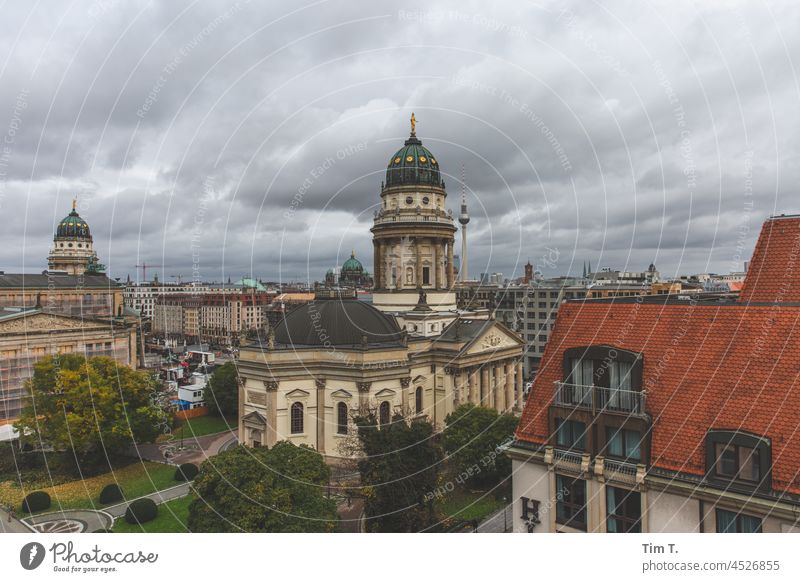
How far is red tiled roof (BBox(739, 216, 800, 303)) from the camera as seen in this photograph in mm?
17516

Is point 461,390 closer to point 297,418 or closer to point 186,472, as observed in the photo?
point 297,418

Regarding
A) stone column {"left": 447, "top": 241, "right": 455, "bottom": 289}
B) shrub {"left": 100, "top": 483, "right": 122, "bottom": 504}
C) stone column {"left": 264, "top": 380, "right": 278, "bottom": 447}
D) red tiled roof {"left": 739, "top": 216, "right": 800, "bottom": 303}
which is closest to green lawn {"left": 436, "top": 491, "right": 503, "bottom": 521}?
stone column {"left": 264, "top": 380, "right": 278, "bottom": 447}

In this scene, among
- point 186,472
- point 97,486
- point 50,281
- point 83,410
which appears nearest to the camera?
point 97,486

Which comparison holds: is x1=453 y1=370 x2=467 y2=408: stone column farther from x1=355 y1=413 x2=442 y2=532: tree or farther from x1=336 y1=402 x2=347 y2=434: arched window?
x1=355 y1=413 x2=442 y2=532: tree

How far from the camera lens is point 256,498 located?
70.4 ft

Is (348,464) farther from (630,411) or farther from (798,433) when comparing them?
(798,433)

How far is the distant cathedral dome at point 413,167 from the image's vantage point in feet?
185

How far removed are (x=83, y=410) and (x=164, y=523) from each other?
1356cm

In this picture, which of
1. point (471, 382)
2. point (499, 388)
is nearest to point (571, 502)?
point (471, 382)

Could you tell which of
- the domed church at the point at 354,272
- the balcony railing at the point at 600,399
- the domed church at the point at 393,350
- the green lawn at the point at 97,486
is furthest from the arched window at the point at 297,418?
the domed church at the point at 354,272

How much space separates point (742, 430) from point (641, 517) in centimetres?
400

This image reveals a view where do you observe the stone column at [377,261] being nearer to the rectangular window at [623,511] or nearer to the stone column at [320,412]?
the stone column at [320,412]

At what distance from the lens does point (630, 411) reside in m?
16.3

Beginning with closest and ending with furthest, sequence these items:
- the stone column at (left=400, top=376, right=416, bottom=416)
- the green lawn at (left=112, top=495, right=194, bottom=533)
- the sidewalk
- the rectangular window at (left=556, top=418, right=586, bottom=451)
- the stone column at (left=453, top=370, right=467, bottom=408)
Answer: the rectangular window at (left=556, top=418, right=586, bottom=451)
the sidewalk
the green lawn at (left=112, top=495, right=194, bottom=533)
the stone column at (left=400, top=376, right=416, bottom=416)
the stone column at (left=453, top=370, right=467, bottom=408)
